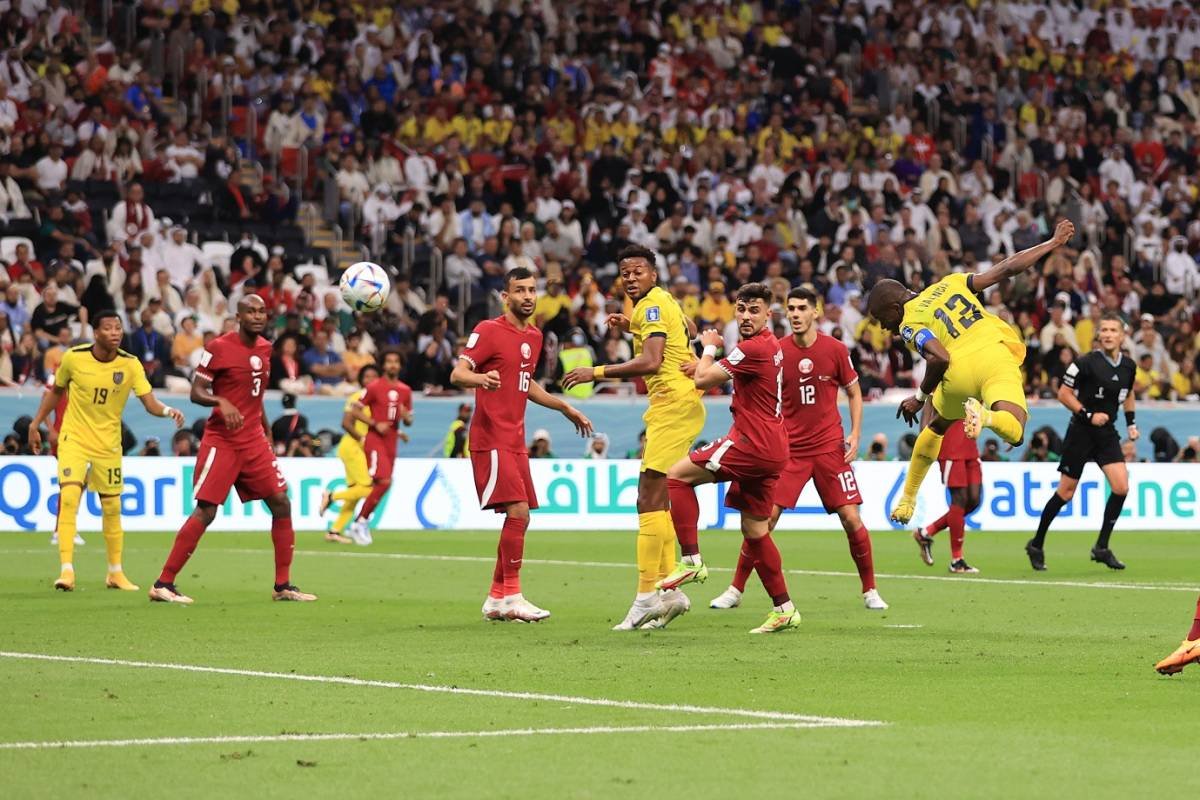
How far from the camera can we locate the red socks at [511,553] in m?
13.8

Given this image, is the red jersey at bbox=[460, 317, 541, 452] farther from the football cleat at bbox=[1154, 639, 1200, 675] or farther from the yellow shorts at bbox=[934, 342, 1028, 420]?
the football cleat at bbox=[1154, 639, 1200, 675]

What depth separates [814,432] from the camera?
15.5 metres

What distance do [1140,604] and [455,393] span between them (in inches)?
590

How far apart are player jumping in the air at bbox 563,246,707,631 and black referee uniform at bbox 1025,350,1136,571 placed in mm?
7222

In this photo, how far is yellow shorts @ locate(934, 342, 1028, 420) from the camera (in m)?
14.1

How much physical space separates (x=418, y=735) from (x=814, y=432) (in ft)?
25.3

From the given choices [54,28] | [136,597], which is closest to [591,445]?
[54,28]

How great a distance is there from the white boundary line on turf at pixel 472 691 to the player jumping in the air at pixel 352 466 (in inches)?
522

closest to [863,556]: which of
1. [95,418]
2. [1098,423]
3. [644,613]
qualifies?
[644,613]

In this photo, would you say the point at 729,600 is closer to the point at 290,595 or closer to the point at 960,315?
the point at 960,315

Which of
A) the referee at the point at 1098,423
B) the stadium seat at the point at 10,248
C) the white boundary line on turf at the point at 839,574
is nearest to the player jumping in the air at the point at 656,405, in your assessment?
the white boundary line on turf at the point at 839,574

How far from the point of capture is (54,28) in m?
32.3

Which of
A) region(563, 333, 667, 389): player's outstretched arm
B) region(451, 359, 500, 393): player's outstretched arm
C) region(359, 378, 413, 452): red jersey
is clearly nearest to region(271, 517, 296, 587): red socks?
region(451, 359, 500, 393): player's outstretched arm

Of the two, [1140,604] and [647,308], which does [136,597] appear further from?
[1140,604]
